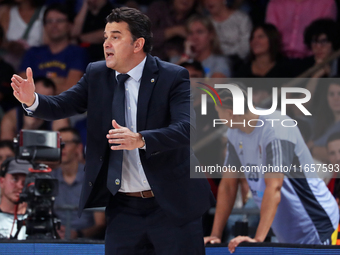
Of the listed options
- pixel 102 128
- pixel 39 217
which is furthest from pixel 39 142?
pixel 102 128

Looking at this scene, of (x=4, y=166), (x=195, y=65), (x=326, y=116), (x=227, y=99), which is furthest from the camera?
(x=195, y=65)

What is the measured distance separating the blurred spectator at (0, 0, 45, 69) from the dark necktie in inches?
147

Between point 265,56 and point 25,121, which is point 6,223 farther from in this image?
point 265,56

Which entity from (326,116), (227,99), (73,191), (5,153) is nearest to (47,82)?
(5,153)

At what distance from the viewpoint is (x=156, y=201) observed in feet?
7.36

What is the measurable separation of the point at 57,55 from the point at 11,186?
201 cm

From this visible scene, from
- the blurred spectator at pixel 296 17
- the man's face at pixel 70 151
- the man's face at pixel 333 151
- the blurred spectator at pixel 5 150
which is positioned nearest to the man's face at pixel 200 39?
the blurred spectator at pixel 296 17

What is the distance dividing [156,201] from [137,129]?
34cm

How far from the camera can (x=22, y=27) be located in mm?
5742

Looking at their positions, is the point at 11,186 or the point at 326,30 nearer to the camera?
the point at 11,186

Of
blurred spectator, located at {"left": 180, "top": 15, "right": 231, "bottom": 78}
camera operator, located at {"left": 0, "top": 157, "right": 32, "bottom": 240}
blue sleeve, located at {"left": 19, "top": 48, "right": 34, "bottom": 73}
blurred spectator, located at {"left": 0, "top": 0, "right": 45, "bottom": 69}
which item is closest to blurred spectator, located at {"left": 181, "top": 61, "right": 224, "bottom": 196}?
blurred spectator, located at {"left": 180, "top": 15, "right": 231, "bottom": 78}

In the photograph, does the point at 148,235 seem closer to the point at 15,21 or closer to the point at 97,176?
the point at 97,176

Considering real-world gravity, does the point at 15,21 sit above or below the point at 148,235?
above

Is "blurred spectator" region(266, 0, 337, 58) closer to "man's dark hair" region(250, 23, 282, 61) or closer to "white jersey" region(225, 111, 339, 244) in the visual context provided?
"man's dark hair" region(250, 23, 282, 61)
